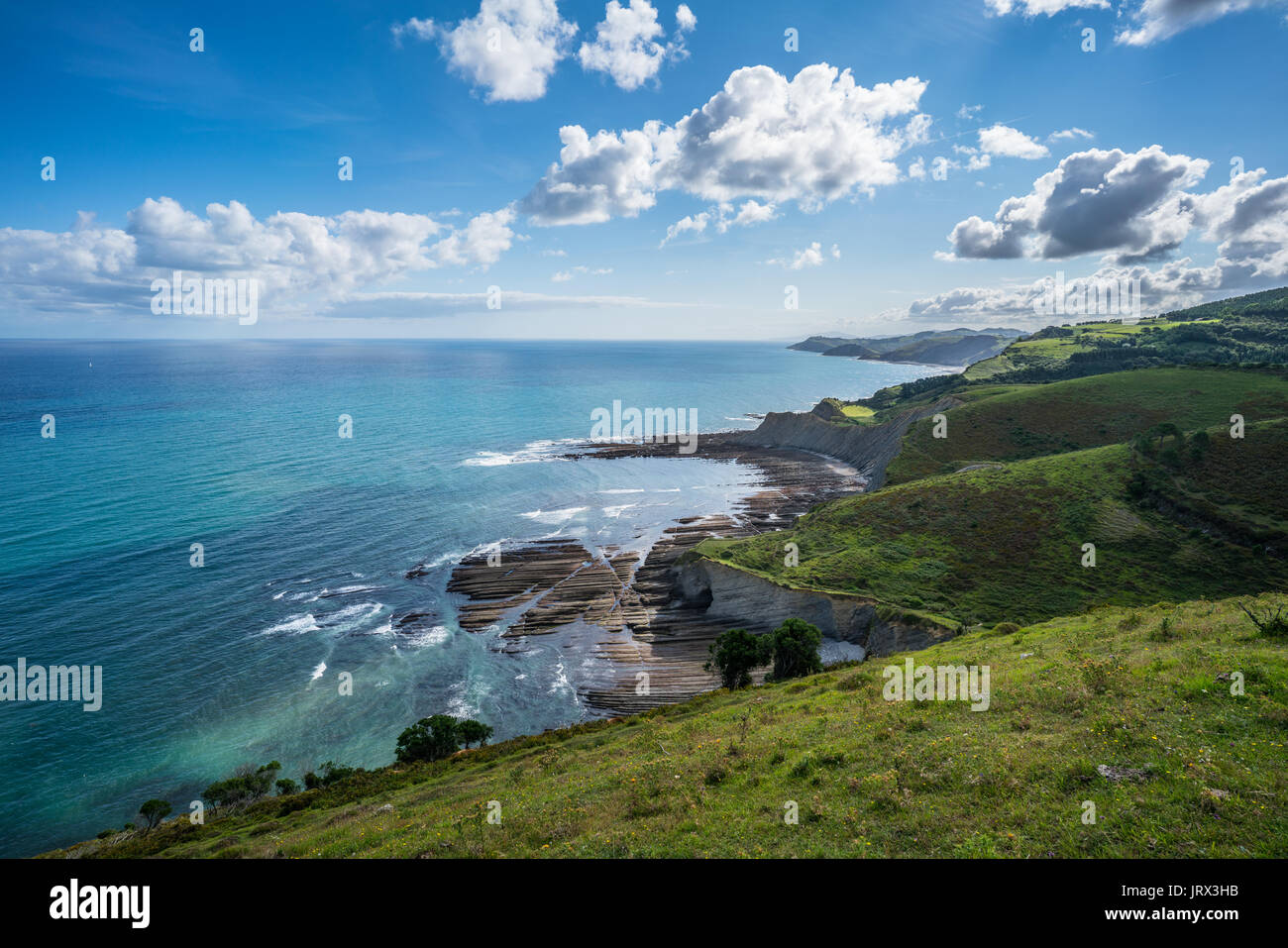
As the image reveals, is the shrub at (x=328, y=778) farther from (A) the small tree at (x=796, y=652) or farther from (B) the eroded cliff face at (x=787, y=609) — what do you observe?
(B) the eroded cliff face at (x=787, y=609)

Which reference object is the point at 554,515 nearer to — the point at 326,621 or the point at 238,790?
the point at 326,621

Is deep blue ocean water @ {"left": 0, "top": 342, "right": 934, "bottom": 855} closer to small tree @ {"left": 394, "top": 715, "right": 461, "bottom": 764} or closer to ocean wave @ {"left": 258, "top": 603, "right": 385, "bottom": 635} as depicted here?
ocean wave @ {"left": 258, "top": 603, "right": 385, "bottom": 635}

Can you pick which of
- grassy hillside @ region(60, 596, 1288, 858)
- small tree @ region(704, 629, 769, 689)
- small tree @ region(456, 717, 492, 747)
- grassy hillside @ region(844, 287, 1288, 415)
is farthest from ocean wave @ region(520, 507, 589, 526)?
grassy hillside @ region(844, 287, 1288, 415)

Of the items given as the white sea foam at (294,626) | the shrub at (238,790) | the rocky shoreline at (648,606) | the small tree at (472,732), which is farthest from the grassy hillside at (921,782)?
the white sea foam at (294,626)
